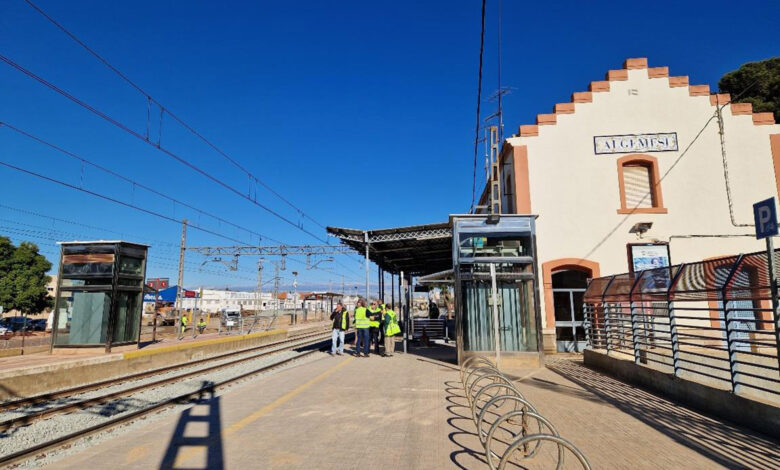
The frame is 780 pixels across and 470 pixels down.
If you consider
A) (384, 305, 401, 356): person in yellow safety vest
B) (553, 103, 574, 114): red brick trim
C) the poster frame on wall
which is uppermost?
(553, 103, 574, 114): red brick trim

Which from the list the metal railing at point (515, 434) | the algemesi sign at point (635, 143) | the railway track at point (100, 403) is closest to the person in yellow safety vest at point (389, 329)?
the railway track at point (100, 403)

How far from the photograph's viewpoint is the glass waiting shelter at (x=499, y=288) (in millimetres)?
11562

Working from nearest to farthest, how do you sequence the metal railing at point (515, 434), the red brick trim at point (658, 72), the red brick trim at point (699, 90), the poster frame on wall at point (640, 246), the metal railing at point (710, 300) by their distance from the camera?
the metal railing at point (515, 434) < the metal railing at point (710, 300) < the poster frame on wall at point (640, 246) < the red brick trim at point (699, 90) < the red brick trim at point (658, 72)

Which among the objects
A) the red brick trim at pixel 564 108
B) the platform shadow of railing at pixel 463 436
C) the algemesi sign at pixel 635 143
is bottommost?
the platform shadow of railing at pixel 463 436

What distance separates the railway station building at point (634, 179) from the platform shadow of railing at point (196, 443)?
10.8 meters

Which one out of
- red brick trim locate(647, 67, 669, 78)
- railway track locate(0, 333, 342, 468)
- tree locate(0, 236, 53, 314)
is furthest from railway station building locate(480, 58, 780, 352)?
tree locate(0, 236, 53, 314)

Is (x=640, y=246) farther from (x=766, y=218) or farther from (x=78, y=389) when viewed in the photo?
(x=78, y=389)

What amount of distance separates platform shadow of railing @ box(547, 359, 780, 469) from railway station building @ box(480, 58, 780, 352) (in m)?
6.35

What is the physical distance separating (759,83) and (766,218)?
32.8 m

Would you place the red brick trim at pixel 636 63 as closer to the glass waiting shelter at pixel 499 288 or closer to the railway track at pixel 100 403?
the glass waiting shelter at pixel 499 288

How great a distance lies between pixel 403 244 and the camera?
18609 millimetres

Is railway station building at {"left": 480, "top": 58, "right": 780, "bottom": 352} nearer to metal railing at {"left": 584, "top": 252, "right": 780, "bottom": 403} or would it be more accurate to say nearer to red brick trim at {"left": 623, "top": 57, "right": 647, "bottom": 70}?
red brick trim at {"left": 623, "top": 57, "right": 647, "bottom": 70}

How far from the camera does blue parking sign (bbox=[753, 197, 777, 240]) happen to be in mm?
5121

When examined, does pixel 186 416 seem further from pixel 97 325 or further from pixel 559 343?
pixel 559 343
